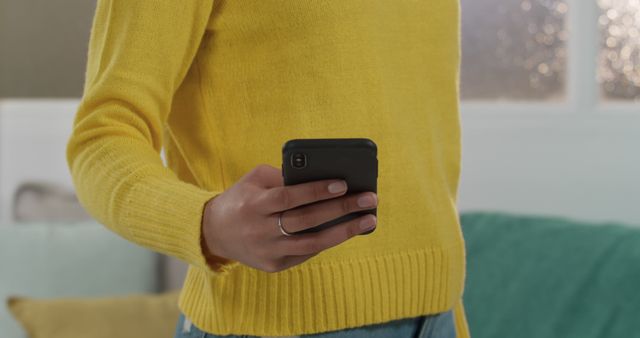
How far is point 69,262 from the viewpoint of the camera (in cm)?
219

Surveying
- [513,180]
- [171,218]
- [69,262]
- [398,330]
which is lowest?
[69,262]

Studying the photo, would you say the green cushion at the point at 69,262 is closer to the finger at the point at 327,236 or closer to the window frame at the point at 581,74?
the window frame at the point at 581,74

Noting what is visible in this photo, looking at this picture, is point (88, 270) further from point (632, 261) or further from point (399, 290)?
point (399, 290)

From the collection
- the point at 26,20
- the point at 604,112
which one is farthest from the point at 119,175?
the point at 26,20

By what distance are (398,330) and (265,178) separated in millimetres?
285

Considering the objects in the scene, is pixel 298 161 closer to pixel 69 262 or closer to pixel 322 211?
pixel 322 211

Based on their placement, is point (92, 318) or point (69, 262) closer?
point (92, 318)

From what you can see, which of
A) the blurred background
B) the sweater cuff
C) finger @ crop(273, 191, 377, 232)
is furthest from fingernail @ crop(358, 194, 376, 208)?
the blurred background

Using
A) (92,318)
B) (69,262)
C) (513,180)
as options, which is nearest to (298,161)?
(92,318)

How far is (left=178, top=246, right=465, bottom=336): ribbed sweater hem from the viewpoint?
0.72m

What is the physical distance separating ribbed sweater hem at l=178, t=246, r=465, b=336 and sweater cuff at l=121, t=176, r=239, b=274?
0.38 feet

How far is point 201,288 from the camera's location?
76cm

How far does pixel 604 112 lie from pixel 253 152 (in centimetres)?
149

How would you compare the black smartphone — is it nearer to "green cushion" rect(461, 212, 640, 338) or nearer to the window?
"green cushion" rect(461, 212, 640, 338)
